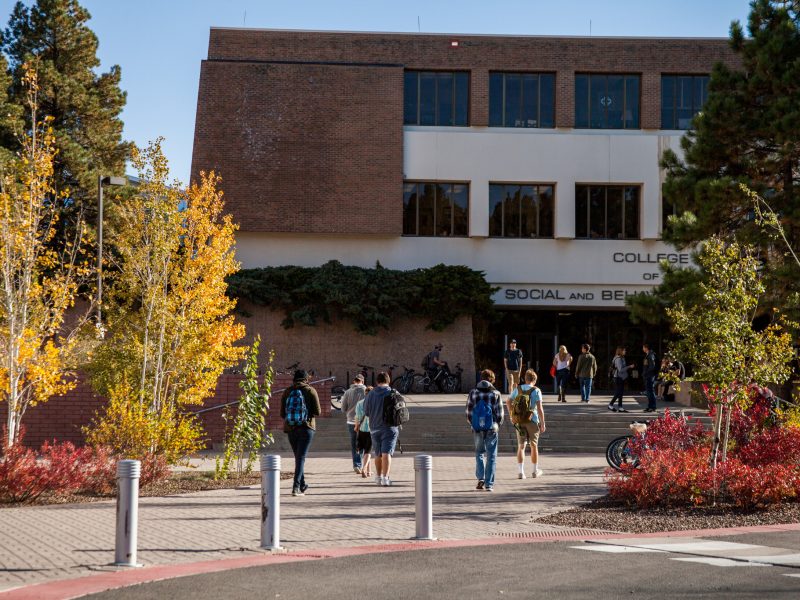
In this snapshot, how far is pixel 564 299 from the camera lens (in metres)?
40.8

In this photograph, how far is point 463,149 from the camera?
1598 inches

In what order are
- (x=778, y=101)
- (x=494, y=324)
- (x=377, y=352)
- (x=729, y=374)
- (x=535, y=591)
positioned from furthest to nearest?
(x=494, y=324) → (x=377, y=352) → (x=778, y=101) → (x=729, y=374) → (x=535, y=591)

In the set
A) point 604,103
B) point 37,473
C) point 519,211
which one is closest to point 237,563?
point 37,473

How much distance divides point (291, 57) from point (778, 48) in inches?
784

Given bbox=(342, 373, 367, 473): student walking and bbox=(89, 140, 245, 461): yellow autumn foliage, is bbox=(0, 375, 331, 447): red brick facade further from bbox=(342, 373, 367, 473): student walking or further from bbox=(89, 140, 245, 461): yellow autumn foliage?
bbox=(342, 373, 367, 473): student walking

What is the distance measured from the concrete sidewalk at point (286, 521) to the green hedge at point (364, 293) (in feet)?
66.7

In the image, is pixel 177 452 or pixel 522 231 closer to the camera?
pixel 177 452

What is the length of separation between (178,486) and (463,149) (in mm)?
26509

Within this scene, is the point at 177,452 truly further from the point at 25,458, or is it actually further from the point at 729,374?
the point at 729,374

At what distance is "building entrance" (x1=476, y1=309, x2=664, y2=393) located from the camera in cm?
4228

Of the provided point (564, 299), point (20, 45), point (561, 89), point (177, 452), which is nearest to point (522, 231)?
point (564, 299)

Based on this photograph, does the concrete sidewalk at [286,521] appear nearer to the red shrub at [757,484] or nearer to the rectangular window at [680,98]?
the red shrub at [757,484]

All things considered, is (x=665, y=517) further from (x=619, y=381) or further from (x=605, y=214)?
(x=605, y=214)

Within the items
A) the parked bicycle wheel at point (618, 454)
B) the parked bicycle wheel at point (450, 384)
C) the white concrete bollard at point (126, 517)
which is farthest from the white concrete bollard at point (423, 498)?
the parked bicycle wheel at point (450, 384)
